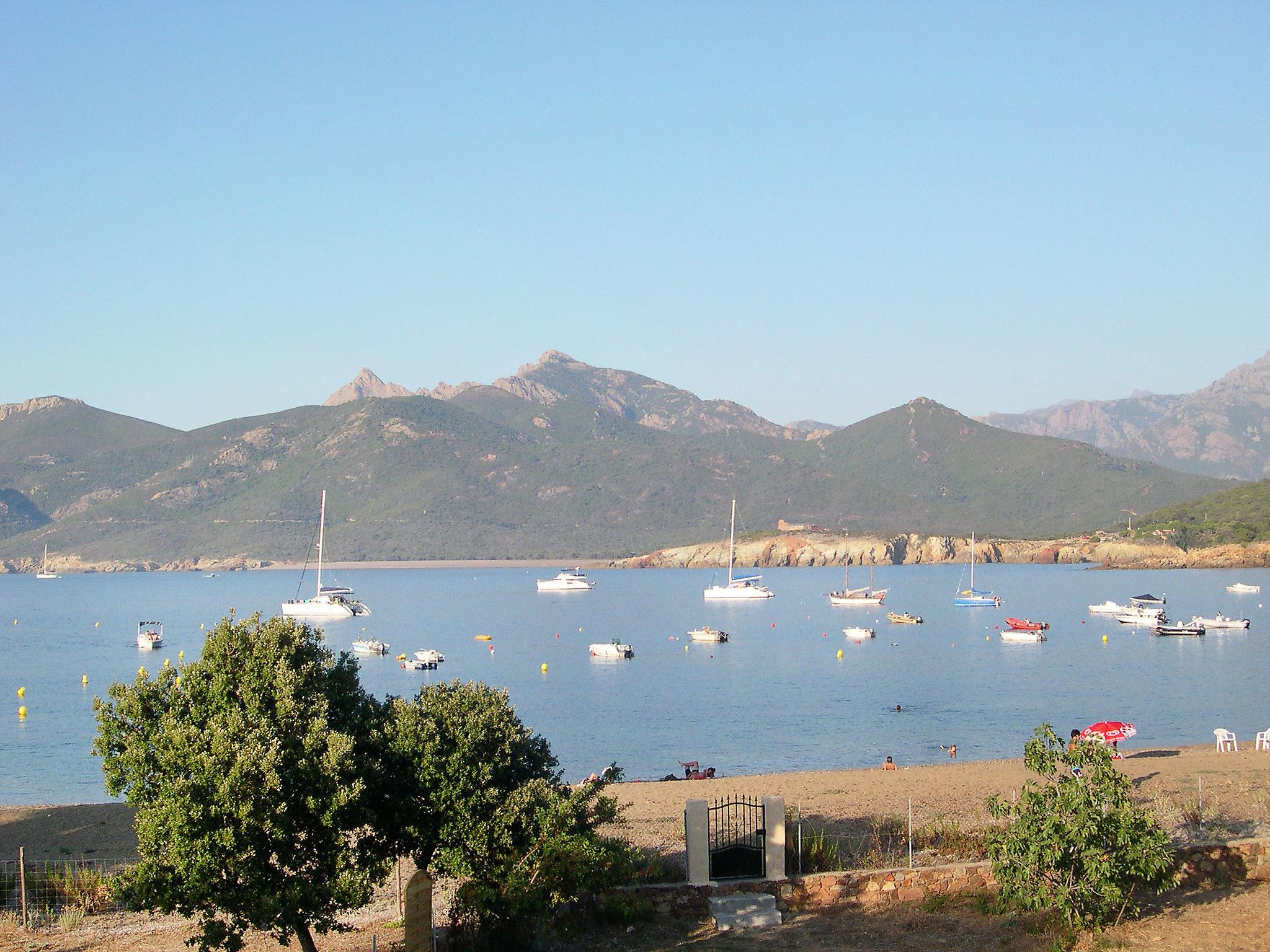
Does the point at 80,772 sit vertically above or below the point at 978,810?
below

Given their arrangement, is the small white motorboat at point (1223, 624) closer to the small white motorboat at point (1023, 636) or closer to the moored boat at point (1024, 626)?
the moored boat at point (1024, 626)

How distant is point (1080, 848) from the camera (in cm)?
1320

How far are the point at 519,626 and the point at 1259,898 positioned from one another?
277ft

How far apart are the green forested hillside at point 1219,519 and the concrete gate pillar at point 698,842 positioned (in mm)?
159988

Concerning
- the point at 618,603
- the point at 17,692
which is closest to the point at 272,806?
the point at 17,692

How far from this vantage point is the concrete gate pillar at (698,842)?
14.9 m

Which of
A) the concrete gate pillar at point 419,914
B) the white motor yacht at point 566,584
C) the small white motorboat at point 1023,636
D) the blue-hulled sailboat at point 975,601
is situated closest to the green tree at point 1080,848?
the concrete gate pillar at point 419,914

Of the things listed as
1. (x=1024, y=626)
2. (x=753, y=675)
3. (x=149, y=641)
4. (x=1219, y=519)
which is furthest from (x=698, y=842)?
(x=1219, y=519)

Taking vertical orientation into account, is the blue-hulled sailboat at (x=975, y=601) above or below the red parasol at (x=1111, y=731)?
below

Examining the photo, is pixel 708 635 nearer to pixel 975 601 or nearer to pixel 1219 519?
pixel 975 601

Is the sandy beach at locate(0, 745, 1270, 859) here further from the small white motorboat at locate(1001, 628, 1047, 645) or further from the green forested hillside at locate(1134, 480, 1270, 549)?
the green forested hillside at locate(1134, 480, 1270, 549)

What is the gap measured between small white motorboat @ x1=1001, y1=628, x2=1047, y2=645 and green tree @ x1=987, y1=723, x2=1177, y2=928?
6552 centimetres

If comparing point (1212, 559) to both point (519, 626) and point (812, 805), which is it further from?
point (812, 805)

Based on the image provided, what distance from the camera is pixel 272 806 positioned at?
12.1 meters
